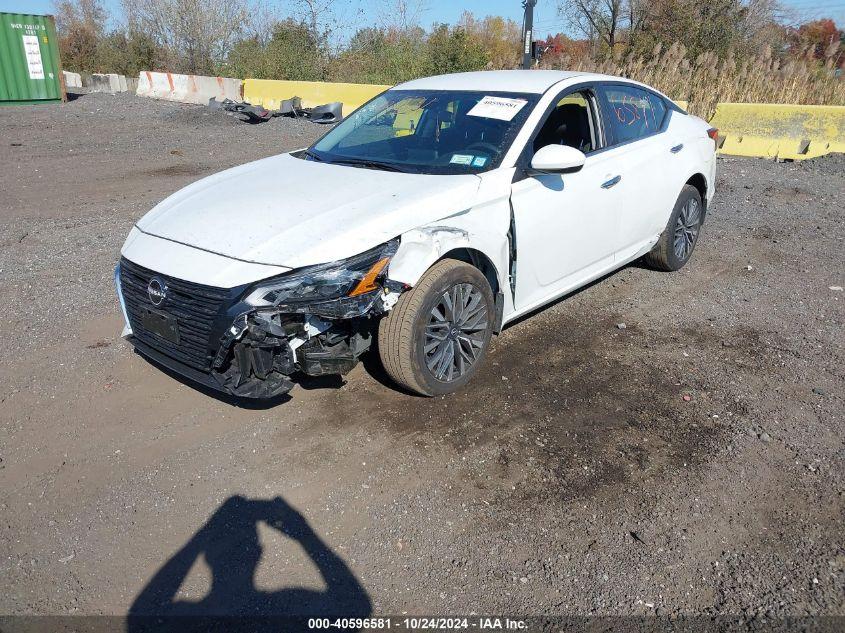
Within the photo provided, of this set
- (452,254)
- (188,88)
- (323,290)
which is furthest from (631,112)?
(188,88)

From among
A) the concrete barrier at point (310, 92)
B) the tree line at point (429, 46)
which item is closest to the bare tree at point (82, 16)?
the tree line at point (429, 46)

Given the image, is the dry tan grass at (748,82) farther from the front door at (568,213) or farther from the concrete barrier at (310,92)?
the front door at (568,213)

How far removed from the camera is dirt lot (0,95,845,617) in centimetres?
270

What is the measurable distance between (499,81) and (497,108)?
51cm

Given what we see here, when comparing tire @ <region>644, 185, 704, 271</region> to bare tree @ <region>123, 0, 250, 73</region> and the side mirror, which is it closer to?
the side mirror

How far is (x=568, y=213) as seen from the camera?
445 centimetres

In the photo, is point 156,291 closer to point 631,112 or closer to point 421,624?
point 421,624

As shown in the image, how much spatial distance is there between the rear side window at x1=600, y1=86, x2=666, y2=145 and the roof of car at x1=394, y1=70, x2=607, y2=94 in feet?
0.77

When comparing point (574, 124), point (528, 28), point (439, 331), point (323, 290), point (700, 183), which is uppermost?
point (528, 28)

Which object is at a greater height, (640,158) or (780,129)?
(640,158)

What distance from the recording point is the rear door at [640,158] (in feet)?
16.5

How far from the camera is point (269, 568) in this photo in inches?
110

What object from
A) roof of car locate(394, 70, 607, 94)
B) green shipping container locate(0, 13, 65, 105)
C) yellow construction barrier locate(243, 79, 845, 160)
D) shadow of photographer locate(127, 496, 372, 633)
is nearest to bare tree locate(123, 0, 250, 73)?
green shipping container locate(0, 13, 65, 105)

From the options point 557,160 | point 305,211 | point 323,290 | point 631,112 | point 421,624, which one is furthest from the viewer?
point 631,112
